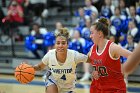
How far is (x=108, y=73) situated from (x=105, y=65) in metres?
0.11

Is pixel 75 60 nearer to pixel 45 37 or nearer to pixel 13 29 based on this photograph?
pixel 45 37

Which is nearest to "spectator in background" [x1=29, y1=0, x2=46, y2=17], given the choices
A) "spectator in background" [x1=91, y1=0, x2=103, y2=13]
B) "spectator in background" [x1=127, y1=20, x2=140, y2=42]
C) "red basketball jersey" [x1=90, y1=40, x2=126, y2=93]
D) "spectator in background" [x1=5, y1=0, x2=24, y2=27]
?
"spectator in background" [x1=5, y1=0, x2=24, y2=27]

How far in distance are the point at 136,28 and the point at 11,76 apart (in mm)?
4117

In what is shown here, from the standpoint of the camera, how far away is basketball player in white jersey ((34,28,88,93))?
4422 millimetres

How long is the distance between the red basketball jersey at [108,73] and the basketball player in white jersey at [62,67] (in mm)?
395

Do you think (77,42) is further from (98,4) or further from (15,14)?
(15,14)

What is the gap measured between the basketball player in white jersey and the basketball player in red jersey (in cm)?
36

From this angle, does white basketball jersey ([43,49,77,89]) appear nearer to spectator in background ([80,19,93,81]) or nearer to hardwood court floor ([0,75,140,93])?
hardwood court floor ([0,75,140,93])

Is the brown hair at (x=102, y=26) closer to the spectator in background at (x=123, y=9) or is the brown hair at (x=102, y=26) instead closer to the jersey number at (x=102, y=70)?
the jersey number at (x=102, y=70)

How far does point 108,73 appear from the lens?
4.04 m

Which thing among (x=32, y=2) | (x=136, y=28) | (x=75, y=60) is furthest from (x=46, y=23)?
(x=75, y=60)

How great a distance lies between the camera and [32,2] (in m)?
12.6

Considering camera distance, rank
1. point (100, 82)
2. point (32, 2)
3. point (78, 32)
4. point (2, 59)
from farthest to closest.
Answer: point (32, 2)
point (2, 59)
point (78, 32)
point (100, 82)

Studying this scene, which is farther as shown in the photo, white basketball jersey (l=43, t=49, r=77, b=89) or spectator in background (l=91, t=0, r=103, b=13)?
spectator in background (l=91, t=0, r=103, b=13)
